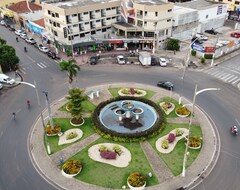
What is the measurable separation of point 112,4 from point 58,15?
17.6 metres

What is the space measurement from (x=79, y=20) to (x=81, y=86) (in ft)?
85.2

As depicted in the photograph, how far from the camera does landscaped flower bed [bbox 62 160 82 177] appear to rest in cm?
3897

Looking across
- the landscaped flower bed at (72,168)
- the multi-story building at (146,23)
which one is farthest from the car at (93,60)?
the landscaped flower bed at (72,168)

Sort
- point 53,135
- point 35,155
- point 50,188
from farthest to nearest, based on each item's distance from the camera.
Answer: point 53,135
point 35,155
point 50,188

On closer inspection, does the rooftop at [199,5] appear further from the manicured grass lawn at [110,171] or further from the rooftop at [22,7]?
the manicured grass lawn at [110,171]

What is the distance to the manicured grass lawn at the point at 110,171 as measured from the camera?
3803 cm

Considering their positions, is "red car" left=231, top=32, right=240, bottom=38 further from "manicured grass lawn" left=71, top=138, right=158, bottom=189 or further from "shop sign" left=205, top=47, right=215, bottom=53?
"manicured grass lawn" left=71, top=138, right=158, bottom=189

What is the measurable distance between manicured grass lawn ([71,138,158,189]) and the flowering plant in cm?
102

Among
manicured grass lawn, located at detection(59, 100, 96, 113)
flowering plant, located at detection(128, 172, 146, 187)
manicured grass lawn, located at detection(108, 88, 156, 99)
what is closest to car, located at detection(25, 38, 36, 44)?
manicured grass lawn, located at detection(108, 88, 156, 99)

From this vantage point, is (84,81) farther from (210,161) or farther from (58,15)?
(210,161)

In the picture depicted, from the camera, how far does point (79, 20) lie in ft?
261

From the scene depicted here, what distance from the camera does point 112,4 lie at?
84.0 meters

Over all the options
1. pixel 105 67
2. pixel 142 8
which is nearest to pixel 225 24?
pixel 142 8

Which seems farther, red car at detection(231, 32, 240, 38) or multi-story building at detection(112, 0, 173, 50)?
red car at detection(231, 32, 240, 38)
